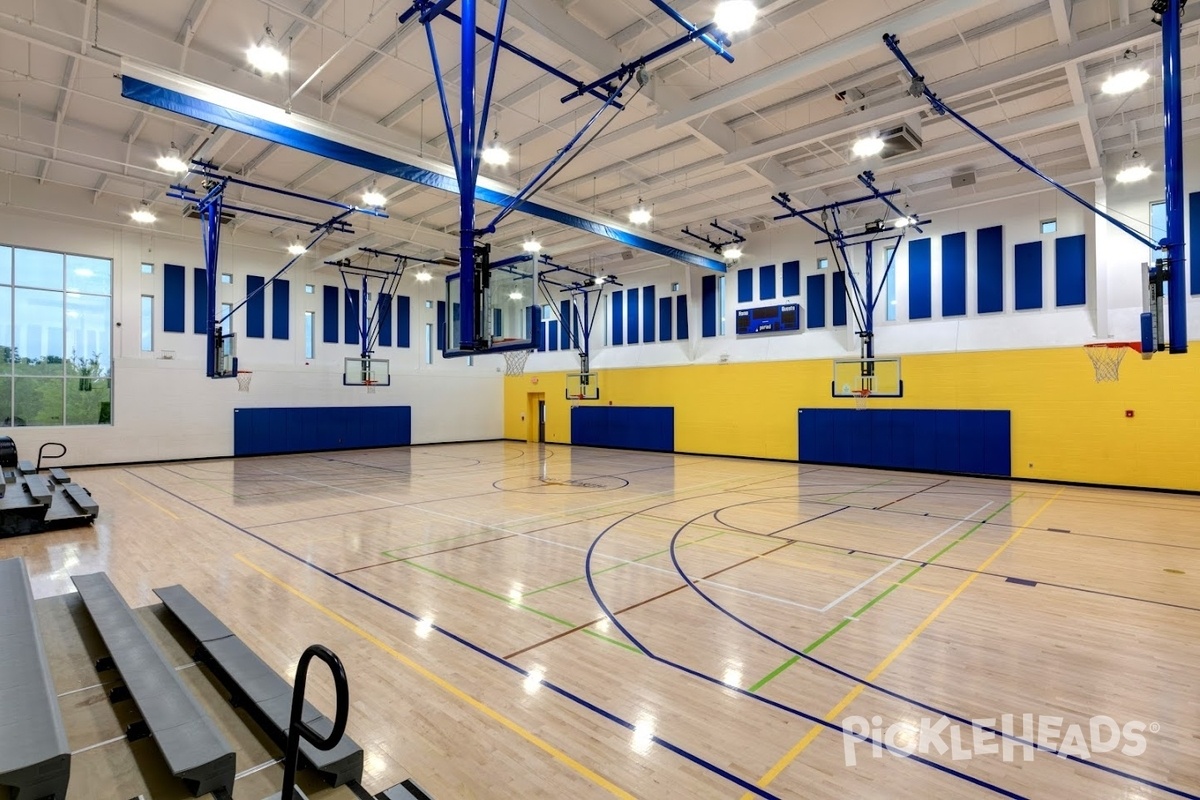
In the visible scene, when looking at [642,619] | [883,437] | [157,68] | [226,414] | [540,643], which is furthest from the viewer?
[226,414]

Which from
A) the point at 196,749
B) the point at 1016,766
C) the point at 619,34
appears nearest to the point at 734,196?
the point at 619,34

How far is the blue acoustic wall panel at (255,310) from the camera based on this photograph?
19.9 meters

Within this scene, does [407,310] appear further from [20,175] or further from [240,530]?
[240,530]

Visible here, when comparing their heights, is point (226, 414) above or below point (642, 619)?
above

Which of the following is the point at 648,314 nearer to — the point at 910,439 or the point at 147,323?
the point at 910,439

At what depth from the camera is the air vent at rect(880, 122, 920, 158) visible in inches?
399

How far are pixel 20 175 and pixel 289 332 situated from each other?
7.71m

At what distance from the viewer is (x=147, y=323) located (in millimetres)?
17922

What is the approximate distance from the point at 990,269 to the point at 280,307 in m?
21.7

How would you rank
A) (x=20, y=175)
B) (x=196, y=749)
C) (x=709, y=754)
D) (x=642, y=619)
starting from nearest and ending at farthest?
(x=196, y=749), (x=709, y=754), (x=642, y=619), (x=20, y=175)

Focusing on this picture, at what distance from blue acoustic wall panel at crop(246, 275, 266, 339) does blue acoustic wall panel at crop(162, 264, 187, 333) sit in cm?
179

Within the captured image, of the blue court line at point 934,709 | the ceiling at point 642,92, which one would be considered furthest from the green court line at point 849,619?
the ceiling at point 642,92

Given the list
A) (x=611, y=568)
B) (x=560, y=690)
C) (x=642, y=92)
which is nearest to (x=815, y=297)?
(x=642, y=92)

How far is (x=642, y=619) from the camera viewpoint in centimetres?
541
